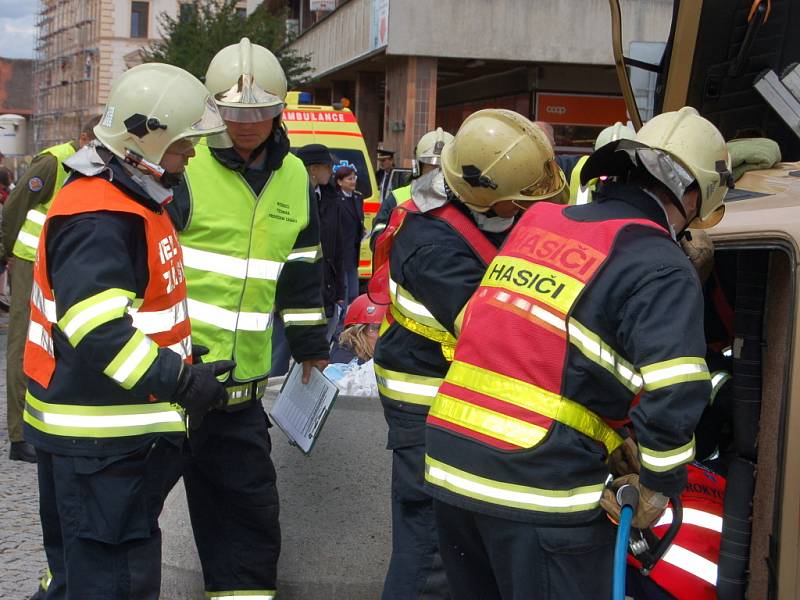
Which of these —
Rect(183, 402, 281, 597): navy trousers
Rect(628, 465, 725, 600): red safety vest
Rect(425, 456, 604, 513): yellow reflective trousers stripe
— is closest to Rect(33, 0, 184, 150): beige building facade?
Rect(183, 402, 281, 597): navy trousers

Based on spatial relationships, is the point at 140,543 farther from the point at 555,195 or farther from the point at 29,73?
the point at 29,73

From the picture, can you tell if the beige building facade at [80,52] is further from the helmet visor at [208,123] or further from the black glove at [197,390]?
the black glove at [197,390]

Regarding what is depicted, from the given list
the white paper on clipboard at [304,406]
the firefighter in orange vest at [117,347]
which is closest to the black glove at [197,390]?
the firefighter in orange vest at [117,347]

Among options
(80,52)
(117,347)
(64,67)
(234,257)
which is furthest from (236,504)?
(64,67)

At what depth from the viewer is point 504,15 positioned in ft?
63.8

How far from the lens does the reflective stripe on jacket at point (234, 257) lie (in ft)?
12.8

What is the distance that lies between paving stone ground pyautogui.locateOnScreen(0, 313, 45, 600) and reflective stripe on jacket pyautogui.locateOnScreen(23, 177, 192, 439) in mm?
1614

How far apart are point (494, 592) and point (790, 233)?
123cm

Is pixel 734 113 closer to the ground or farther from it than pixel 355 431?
farther from it

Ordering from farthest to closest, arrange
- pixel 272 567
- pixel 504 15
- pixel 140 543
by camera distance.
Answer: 1. pixel 504 15
2. pixel 272 567
3. pixel 140 543

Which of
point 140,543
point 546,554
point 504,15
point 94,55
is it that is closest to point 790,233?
point 546,554

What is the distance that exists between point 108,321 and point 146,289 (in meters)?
0.26

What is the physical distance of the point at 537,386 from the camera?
265 cm

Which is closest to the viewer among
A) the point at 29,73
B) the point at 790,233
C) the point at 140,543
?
the point at 790,233
